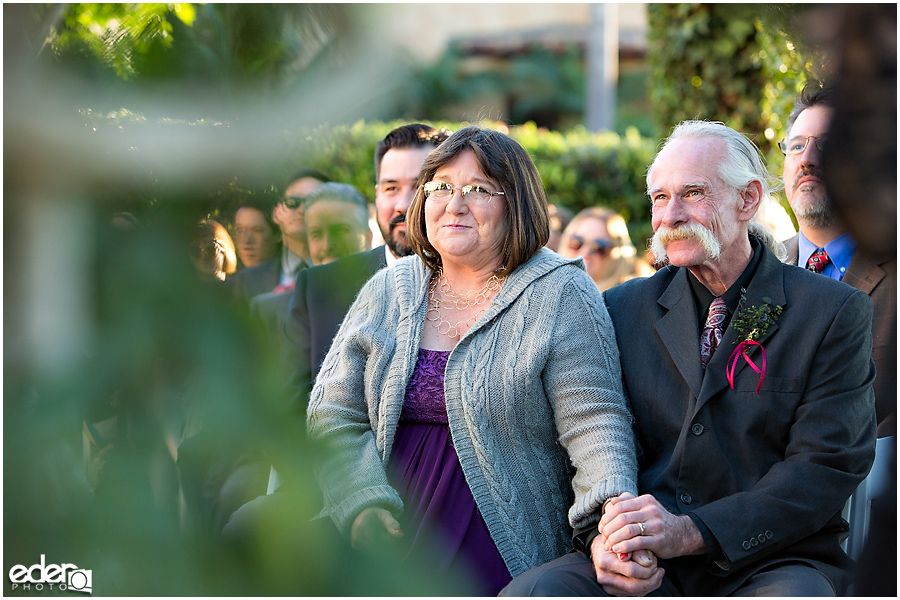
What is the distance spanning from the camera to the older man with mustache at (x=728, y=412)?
221cm

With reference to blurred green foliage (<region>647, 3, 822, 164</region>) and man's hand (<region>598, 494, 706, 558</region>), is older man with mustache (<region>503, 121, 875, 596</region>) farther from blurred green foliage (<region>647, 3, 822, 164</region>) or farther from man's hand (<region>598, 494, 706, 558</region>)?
blurred green foliage (<region>647, 3, 822, 164</region>)

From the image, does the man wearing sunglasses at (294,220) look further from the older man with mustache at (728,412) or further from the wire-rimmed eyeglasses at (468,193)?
the wire-rimmed eyeglasses at (468,193)

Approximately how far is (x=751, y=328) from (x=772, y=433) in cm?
30

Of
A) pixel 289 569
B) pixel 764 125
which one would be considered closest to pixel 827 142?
pixel 289 569

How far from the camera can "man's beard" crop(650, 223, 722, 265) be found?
251 centimetres

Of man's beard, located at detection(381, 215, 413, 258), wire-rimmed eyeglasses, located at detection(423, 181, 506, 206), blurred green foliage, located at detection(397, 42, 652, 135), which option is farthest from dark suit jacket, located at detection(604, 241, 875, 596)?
blurred green foliage, located at detection(397, 42, 652, 135)

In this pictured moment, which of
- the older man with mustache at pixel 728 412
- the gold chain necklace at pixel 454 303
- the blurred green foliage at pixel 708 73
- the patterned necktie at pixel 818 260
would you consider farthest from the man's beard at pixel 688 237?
the blurred green foliage at pixel 708 73

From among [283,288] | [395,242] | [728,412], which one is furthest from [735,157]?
[283,288]

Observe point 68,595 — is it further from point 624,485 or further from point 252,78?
point 624,485

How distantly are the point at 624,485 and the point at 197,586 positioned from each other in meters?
1.82

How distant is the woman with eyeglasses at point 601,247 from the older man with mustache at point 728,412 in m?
2.24

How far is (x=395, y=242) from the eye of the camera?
3.51m

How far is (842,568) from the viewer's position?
2.29 metres

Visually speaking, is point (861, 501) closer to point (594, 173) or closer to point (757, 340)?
point (757, 340)
